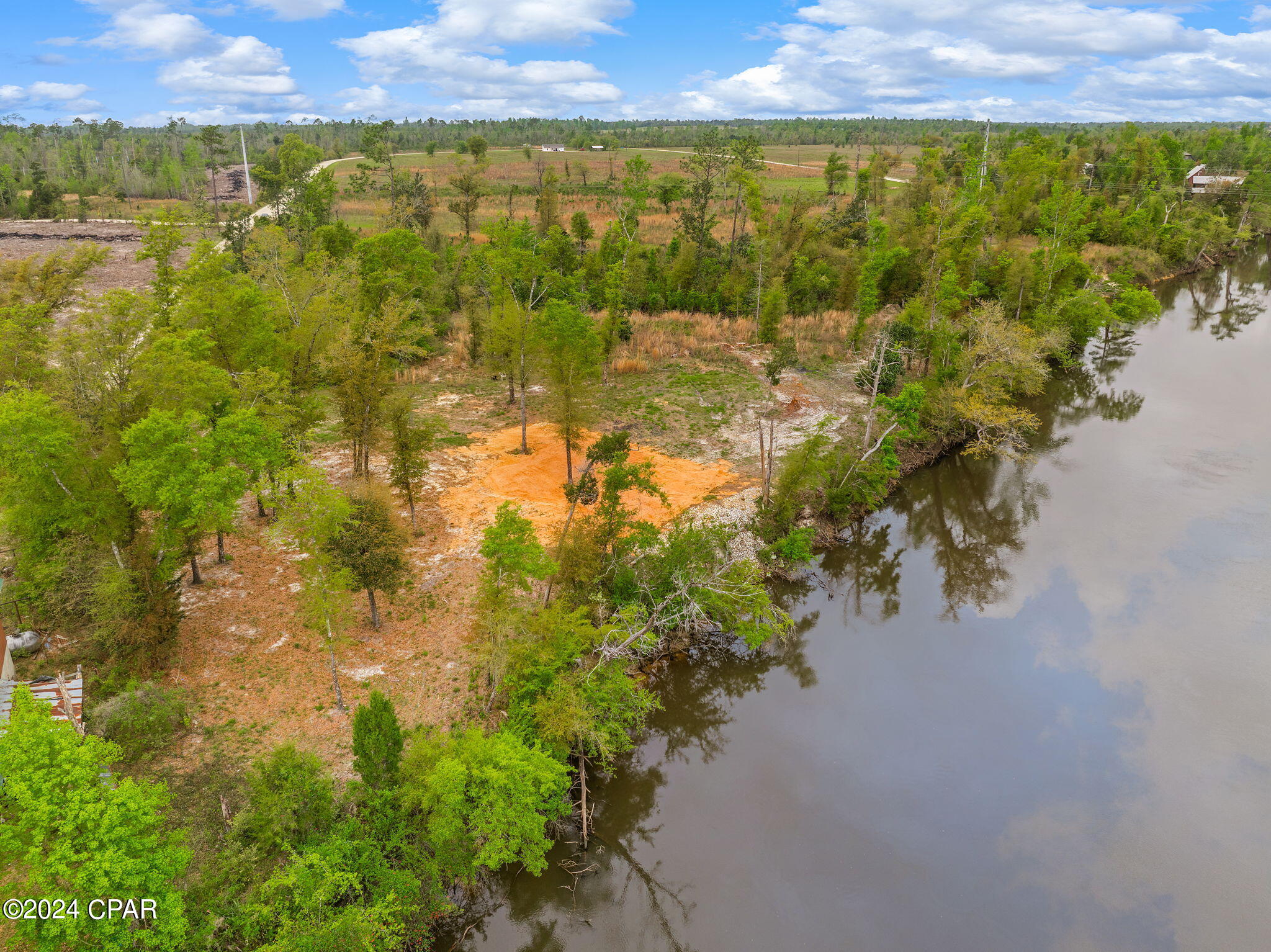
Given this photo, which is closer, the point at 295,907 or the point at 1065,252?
the point at 295,907

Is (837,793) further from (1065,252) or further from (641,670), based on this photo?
(1065,252)

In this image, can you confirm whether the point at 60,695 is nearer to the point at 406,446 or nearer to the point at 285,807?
the point at 285,807

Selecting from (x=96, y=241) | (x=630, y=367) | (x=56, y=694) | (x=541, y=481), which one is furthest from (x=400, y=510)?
(x=96, y=241)

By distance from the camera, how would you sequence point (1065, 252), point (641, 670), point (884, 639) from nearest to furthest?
1. point (641, 670)
2. point (884, 639)
3. point (1065, 252)

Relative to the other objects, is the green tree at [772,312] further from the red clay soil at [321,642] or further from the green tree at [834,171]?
the green tree at [834,171]

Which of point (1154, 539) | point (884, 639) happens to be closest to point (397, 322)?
point (884, 639)
